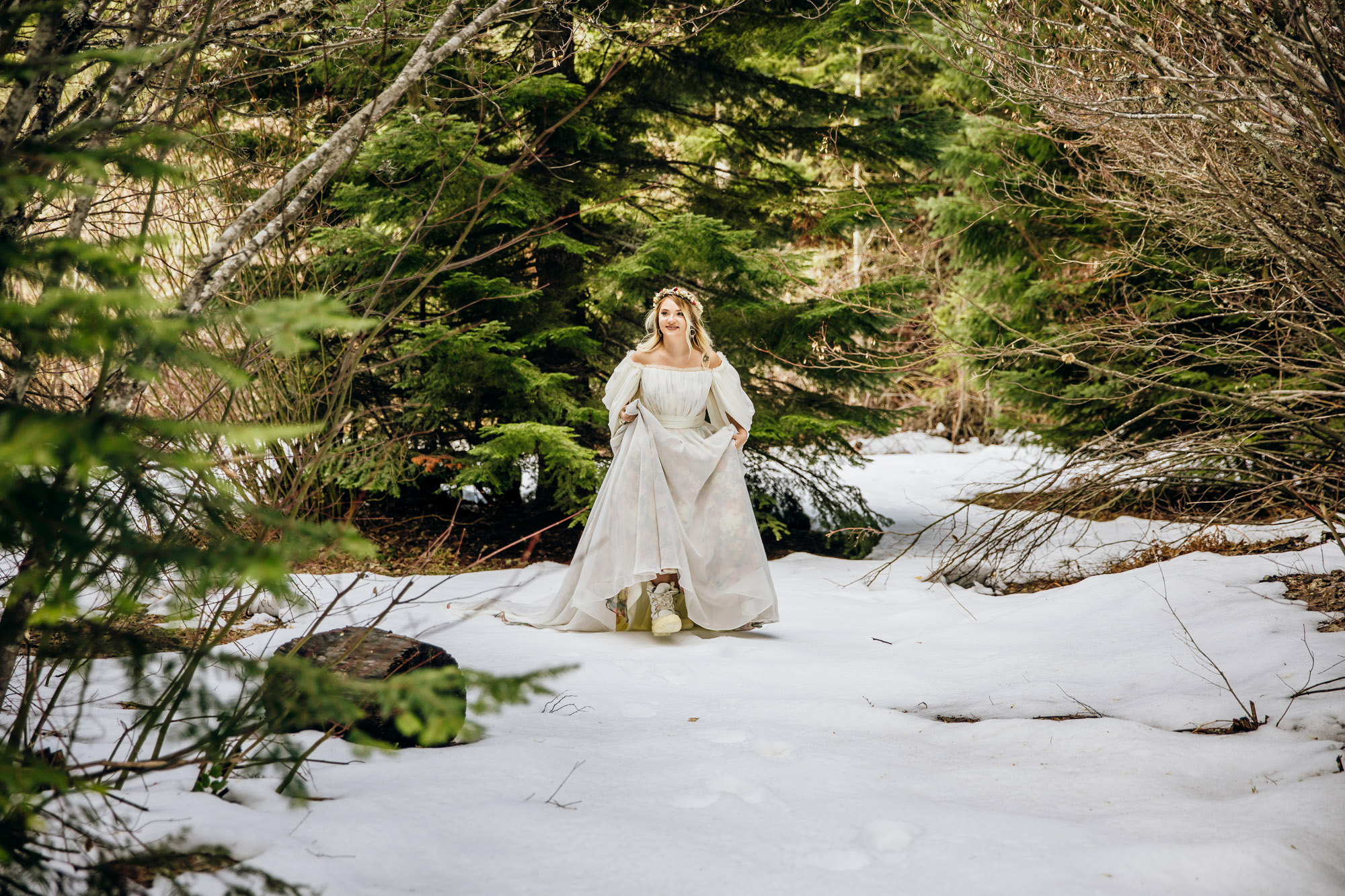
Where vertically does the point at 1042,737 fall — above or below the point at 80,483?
below

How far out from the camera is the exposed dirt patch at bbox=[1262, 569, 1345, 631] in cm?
372

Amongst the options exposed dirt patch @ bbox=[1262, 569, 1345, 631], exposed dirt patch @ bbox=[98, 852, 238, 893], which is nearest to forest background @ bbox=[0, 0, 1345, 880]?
exposed dirt patch @ bbox=[98, 852, 238, 893]

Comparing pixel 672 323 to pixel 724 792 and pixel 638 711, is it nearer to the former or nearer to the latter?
pixel 638 711

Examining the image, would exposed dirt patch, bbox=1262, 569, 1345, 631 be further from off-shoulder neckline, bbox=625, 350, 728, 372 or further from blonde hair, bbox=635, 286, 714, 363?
blonde hair, bbox=635, 286, 714, 363

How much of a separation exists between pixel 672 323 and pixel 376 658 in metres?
2.68

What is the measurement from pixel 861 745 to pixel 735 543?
1942mm

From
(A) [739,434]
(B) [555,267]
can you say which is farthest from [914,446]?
(A) [739,434]

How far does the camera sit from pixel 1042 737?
112 inches

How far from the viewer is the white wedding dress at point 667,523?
4512 mm

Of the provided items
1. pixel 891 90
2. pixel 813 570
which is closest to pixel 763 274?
pixel 813 570

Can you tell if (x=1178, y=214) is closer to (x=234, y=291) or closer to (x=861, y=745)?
(x=861, y=745)

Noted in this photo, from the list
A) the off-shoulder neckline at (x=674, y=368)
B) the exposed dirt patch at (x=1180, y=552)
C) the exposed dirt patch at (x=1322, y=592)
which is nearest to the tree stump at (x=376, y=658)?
the off-shoulder neckline at (x=674, y=368)

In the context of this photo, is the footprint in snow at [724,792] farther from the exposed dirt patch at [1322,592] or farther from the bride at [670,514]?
the exposed dirt patch at [1322,592]

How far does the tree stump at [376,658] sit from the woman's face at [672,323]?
242 centimetres
